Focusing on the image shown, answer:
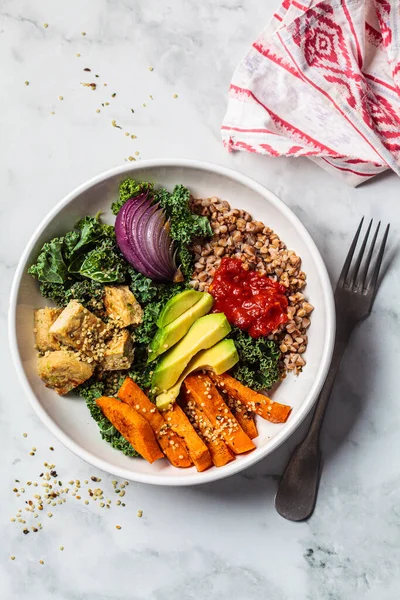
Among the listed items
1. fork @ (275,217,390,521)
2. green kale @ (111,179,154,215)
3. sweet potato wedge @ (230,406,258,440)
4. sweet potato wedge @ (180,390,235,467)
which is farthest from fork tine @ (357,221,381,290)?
green kale @ (111,179,154,215)

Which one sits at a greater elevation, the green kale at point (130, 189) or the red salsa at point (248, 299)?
the green kale at point (130, 189)

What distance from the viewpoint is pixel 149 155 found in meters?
2.94

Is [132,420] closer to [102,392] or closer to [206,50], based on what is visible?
[102,392]

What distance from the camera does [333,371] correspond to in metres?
2.79

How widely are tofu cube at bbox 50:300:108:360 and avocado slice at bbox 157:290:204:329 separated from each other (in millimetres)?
258

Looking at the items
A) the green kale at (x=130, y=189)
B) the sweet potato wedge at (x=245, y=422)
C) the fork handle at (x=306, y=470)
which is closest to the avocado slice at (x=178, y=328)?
the sweet potato wedge at (x=245, y=422)

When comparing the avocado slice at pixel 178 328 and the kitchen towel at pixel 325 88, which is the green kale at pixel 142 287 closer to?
the avocado slice at pixel 178 328

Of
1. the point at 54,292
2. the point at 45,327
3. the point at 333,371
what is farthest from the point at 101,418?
the point at 333,371

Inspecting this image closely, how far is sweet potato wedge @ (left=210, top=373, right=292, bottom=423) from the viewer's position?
2.64 m

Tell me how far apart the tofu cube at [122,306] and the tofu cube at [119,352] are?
0.05 metres

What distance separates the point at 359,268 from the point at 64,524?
188 centimetres

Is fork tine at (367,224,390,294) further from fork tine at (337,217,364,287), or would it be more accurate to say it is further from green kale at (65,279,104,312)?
green kale at (65,279,104,312)

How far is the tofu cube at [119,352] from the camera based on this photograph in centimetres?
258

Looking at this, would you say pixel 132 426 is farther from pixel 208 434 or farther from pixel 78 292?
pixel 78 292
